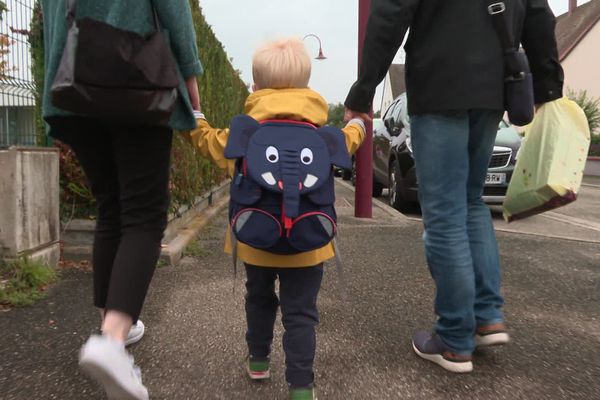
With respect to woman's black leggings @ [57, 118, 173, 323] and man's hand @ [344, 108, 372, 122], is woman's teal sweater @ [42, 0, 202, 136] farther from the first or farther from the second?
man's hand @ [344, 108, 372, 122]

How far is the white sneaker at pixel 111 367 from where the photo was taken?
150cm

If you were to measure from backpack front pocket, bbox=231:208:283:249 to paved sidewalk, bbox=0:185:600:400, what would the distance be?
63 cm

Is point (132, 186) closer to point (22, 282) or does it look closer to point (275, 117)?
point (275, 117)

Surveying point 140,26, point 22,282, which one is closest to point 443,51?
point 140,26

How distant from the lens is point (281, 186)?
1771 millimetres

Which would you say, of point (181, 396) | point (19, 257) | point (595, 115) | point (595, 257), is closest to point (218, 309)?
point (181, 396)

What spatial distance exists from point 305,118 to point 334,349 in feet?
3.70

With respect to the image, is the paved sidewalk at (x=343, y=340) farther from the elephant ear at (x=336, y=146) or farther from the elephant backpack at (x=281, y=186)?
the elephant ear at (x=336, y=146)

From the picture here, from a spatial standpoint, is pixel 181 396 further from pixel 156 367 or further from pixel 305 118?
pixel 305 118

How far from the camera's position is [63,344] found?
243cm

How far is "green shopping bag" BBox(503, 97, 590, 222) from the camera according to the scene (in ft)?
7.27

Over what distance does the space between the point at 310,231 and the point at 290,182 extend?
18cm

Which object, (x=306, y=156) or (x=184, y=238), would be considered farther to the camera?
(x=184, y=238)

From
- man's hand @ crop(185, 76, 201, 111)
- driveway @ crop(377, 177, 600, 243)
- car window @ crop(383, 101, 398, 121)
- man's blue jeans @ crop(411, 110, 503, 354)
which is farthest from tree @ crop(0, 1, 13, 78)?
car window @ crop(383, 101, 398, 121)
